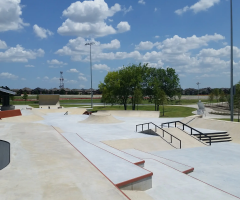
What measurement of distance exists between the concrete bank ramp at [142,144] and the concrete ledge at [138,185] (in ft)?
24.0

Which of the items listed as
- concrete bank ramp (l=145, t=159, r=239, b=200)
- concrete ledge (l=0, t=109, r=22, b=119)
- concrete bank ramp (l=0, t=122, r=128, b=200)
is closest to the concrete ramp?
concrete ledge (l=0, t=109, r=22, b=119)

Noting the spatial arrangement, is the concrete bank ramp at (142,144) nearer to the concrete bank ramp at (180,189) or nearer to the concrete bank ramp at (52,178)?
the concrete bank ramp at (52,178)

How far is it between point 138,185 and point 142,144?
8.43m

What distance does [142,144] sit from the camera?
15.5 m

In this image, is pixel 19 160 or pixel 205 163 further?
pixel 205 163

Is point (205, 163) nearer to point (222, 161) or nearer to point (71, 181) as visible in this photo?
point (222, 161)

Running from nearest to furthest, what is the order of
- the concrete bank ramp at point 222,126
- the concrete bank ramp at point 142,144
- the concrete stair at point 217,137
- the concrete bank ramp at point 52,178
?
the concrete bank ramp at point 52,178 → the concrete bank ramp at point 142,144 → the concrete stair at point 217,137 → the concrete bank ramp at point 222,126

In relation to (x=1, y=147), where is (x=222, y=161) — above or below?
below

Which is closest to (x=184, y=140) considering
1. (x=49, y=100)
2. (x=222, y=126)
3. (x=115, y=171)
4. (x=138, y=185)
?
(x=222, y=126)

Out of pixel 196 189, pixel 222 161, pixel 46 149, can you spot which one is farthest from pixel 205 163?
pixel 46 149

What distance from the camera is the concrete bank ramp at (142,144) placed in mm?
15039

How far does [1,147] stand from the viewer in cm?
1155

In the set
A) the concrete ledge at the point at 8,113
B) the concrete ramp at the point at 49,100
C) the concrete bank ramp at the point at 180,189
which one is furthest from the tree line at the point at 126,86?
the concrete bank ramp at the point at 180,189

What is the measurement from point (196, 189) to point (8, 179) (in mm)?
5629
